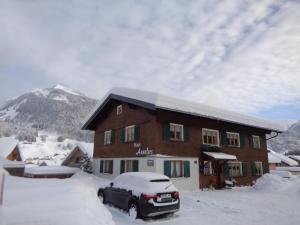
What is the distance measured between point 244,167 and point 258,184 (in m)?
3.31

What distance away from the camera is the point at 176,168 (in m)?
18.9

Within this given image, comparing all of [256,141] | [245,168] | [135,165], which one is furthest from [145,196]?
[256,141]

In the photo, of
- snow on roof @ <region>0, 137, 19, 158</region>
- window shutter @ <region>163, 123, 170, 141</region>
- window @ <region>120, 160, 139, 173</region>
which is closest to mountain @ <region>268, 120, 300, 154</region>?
snow on roof @ <region>0, 137, 19, 158</region>

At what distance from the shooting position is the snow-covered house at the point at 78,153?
3213 cm

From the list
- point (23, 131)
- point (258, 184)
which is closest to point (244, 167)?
point (258, 184)

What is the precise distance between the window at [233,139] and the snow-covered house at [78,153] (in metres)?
16.5

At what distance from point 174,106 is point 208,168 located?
6.78 metres

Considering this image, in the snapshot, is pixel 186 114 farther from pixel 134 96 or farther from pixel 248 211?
pixel 248 211

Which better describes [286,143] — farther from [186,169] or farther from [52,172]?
[186,169]

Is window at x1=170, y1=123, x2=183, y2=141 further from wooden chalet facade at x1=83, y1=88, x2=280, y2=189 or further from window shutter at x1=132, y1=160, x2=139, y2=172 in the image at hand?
window shutter at x1=132, y1=160, x2=139, y2=172

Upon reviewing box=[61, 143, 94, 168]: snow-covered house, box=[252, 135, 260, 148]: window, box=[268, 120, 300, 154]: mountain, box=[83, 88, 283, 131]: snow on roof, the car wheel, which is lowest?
the car wheel

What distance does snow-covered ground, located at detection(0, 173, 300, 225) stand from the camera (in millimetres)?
5864

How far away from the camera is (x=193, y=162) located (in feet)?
65.4

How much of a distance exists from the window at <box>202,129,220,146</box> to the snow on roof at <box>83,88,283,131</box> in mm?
1597
